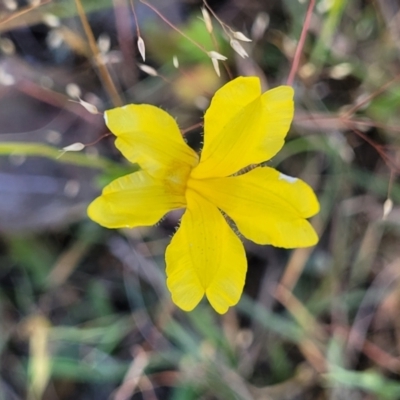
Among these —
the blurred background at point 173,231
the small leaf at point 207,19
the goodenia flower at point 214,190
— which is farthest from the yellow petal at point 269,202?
the blurred background at point 173,231

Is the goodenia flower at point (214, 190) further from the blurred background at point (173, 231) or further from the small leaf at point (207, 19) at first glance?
the blurred background at point (173, 231)

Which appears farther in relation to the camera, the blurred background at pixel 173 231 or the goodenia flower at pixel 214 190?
the blurred background at pixel 173 231

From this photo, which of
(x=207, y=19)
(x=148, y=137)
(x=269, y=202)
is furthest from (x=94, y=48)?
(x=269, y=202)

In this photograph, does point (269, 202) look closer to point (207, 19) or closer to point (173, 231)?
point (207, 19)

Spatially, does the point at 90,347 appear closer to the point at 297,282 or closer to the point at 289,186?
the point at 297,282

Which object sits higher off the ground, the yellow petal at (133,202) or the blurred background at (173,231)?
the yellow petal at (133,202)

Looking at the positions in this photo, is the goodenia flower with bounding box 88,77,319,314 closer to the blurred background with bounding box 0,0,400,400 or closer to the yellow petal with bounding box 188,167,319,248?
the yellow petal with bounding box 188,167,319,248

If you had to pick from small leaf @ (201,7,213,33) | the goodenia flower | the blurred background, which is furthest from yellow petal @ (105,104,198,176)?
the blurred background
